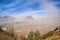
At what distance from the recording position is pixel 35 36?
162 cm

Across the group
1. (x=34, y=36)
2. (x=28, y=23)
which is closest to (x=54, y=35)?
(x=34, y=36)

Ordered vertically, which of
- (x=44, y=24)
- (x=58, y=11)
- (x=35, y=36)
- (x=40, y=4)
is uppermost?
(x=40, y=4)

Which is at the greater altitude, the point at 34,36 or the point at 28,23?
the point at 28,23

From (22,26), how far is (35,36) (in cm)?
22

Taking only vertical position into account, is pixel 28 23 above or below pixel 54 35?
above

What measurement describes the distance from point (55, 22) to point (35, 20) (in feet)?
0.88

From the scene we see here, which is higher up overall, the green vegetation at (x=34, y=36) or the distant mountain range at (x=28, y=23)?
the distant mountain range at (x=28, y=23)

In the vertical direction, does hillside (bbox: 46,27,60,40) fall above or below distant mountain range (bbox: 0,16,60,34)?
below

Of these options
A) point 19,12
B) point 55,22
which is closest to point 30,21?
point 19,12

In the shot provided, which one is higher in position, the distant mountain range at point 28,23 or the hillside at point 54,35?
the distant mountain range at point 28,23

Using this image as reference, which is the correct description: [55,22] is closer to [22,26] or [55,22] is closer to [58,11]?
[58,11]

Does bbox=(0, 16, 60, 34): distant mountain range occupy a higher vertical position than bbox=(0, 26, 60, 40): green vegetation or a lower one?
higher

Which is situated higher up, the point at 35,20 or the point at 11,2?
the point at 11,2

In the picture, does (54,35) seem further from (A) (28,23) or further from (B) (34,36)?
(A) (28,23)
